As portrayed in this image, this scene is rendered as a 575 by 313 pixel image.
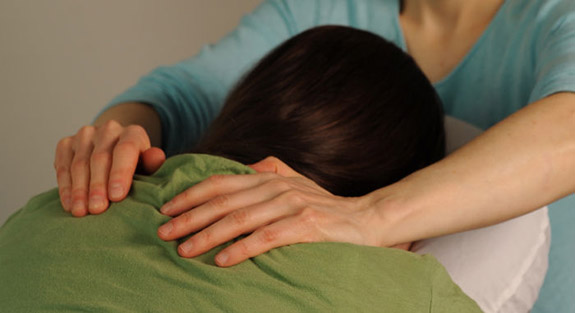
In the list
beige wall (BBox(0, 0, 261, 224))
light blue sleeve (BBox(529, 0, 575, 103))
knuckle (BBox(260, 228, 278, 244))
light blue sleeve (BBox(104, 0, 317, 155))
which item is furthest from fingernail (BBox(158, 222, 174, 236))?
beige wall (BBox(0, 0, 261, 224))

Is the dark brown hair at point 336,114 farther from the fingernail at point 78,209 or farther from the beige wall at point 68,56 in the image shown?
the beige wall at point 68,56

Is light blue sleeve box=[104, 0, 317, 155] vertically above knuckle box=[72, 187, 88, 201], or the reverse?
knuckle box=[72, 187, 88, 201]

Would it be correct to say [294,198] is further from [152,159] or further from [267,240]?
[152,159]

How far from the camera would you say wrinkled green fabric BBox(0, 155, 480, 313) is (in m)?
0.66

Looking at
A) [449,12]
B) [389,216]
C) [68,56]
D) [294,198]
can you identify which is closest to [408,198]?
[389,216]

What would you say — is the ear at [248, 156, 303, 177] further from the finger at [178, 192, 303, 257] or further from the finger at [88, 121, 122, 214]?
the finger at [88, 121, 122, 214]

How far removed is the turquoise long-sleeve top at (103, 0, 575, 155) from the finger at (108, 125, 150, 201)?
437 mm

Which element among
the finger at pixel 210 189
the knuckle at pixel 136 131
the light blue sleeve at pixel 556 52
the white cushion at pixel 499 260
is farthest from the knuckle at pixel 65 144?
the light blue sleeve at pixel 556 52

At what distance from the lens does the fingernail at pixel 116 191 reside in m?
0.86

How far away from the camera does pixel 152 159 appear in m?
0.99

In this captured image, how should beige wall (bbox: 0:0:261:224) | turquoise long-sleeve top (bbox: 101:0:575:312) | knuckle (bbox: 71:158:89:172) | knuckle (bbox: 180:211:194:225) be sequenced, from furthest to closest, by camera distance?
beige wall (bbox: 0:0:261:224) → turquoise long-sleeve top (bbox: 101:0:575:312) → knuckle (bbox: 71:158:89:172) → knuckle (bbox: 180:211:194:225)

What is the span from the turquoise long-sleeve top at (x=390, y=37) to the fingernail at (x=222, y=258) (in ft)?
1.96

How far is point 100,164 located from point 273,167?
0.83 ft

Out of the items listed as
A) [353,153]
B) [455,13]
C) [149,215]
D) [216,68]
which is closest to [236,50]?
[216,68]
